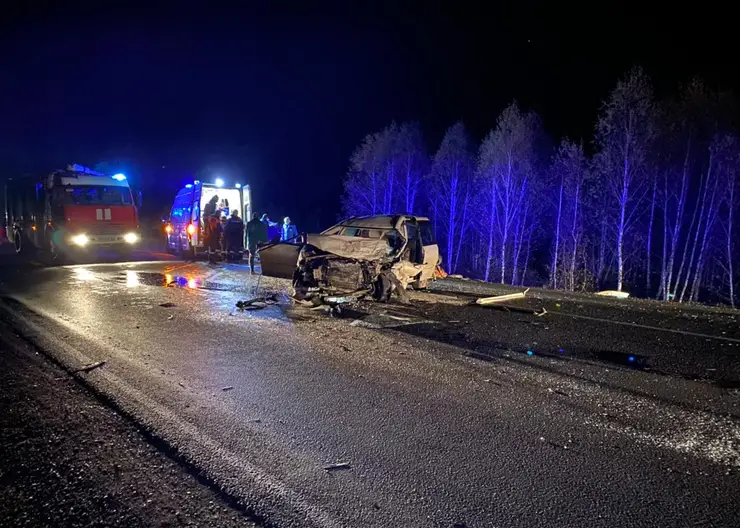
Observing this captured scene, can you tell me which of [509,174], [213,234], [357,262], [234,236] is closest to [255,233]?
[234,236]

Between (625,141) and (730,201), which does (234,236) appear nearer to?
(625,141)

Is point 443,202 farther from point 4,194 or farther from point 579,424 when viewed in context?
point 579,424

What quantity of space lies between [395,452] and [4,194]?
938 inches

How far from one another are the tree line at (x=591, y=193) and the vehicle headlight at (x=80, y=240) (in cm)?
1850

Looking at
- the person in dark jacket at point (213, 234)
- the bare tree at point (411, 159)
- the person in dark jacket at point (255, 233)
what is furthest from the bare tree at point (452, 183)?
the person in dark jacket at point (255, 233)

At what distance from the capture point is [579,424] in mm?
3693

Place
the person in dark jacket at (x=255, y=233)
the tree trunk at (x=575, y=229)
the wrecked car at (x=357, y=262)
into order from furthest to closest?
1. the tree trunk at (x=575, y=229)
2. the person in dark jacket at (x=255, y=233)
3. the wrecked car at (x=357, y=262)

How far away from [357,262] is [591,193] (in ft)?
57.0

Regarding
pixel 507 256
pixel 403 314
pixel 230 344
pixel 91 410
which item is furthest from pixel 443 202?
pixel 91 410

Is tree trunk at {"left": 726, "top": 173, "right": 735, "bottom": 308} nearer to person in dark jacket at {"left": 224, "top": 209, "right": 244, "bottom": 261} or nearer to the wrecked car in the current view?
the wrecked car

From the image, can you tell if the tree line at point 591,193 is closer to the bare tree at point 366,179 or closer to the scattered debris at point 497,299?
the bare tree at point 366,179

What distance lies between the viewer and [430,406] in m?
4.01

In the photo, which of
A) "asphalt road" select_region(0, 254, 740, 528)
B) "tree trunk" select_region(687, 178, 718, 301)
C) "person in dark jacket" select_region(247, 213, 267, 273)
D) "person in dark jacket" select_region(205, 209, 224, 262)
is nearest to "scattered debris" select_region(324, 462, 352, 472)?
"asphalt road" select_region(0, 254, 740, 528)

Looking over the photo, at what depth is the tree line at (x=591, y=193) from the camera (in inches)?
742
